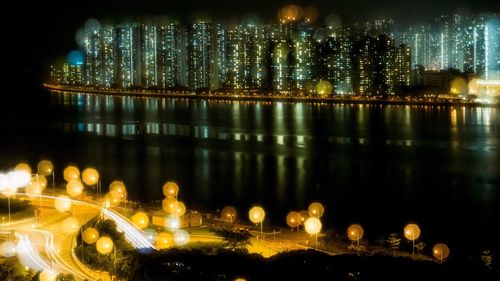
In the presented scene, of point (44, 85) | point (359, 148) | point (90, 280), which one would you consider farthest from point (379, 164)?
point (44, 85)

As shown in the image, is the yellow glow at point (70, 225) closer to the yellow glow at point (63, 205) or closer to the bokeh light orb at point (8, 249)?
the yellow glow at point (63, 205)

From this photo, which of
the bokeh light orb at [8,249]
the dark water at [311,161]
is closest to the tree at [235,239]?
the bokeh light orb at [8,249]

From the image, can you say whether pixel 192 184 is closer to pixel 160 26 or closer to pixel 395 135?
pixel 395 135

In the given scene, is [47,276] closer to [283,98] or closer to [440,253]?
[440,253]

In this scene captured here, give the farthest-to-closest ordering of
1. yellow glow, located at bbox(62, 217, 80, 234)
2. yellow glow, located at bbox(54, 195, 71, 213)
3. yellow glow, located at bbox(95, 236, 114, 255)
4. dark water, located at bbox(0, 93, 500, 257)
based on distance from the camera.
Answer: dark water, located at bbox(0, 93, 500, 257), yellow glow, located at bbox(54, 195, 71, 213), yellow glow, located at bbox(62, 217, 80, 234), yellow glow, located at bbox(95, 236, 114, 255)

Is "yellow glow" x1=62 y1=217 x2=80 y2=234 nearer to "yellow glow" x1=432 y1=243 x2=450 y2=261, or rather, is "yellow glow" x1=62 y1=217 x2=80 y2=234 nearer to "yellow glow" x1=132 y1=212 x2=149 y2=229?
"yellow glow" x1=132 y1=212 x2=149 y2=229

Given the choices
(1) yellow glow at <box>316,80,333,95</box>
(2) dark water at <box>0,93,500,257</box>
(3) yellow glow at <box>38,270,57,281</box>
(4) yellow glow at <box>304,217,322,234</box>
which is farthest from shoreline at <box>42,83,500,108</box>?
(3) yellow glow at <box>38,270,57,281</box>
